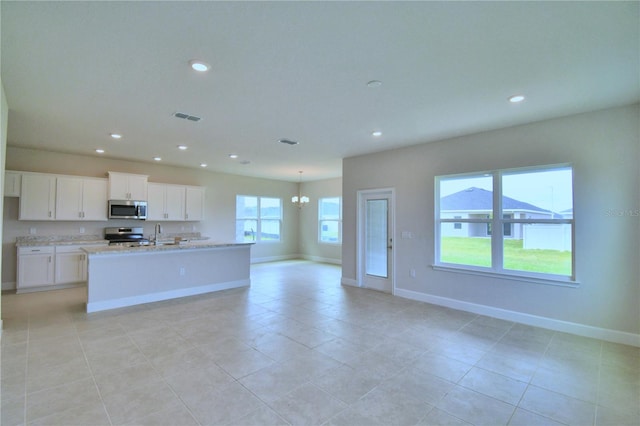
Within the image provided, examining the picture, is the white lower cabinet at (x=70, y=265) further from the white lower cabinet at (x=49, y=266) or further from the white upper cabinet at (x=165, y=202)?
the white upper cabinet at (x=165, y=202)

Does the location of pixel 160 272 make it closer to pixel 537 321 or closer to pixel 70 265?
pixel 70 265

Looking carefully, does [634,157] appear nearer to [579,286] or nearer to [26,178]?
[579,286]

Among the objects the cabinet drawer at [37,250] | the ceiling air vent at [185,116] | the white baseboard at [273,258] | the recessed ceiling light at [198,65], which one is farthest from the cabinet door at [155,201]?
the recessed ceiling light at [198,65]

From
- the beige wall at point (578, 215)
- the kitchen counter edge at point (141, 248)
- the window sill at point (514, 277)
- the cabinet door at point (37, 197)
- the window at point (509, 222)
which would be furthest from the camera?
the cabinet door at point (37, 197)

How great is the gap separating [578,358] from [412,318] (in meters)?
1.81

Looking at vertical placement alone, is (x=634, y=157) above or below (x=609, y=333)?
above

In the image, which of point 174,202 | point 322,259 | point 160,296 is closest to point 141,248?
point 160,296

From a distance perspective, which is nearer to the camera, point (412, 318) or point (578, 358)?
point (578, 358)

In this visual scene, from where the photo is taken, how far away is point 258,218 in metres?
9.79

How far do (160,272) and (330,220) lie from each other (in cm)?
557

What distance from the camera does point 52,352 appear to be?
315cm

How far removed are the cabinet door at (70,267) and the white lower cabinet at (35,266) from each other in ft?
0.33

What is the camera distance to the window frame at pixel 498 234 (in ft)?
12.8

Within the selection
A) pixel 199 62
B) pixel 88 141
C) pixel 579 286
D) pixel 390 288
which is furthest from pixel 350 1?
pixel 88 141
